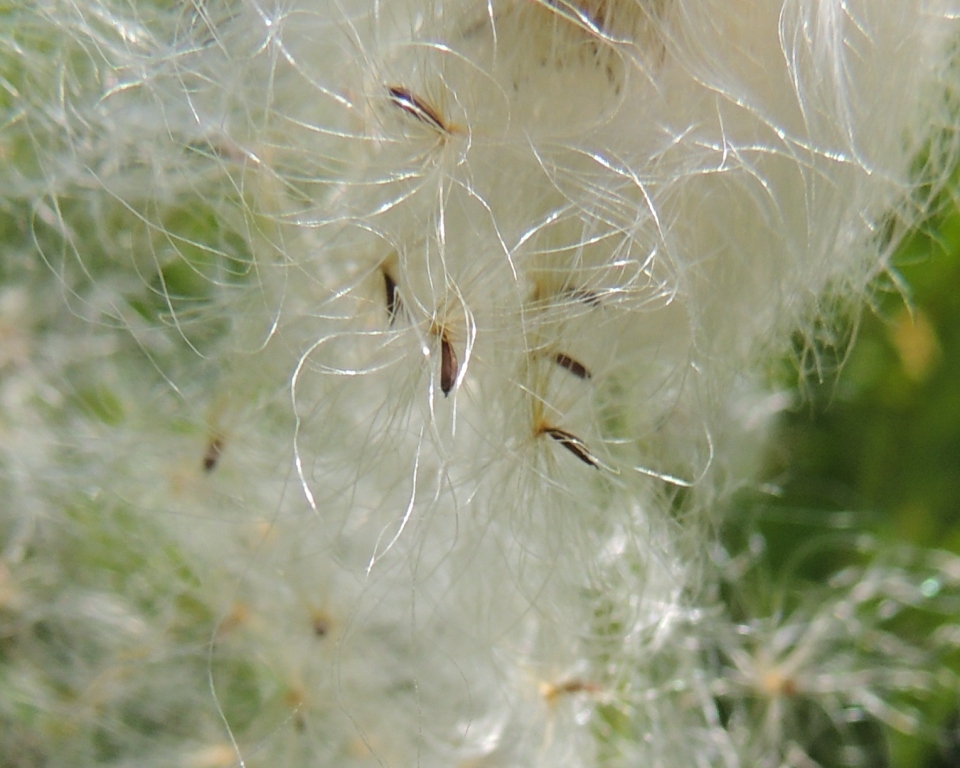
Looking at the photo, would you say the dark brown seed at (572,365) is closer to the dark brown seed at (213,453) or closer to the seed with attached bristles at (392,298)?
the seed with attached bristles at (392,298)

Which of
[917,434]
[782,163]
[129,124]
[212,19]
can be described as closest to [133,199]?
[129,124]

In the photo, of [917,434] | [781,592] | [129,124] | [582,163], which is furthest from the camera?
[917,434]

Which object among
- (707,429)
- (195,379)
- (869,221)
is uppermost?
(869,221)

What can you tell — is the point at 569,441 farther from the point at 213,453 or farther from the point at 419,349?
the point at 213,453

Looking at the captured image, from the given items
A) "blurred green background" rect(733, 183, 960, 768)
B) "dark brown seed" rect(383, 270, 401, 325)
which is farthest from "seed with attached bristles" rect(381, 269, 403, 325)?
"blurred green background" rect(733, 183, 960, 768)

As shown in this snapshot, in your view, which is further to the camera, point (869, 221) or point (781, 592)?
point (781, 592)

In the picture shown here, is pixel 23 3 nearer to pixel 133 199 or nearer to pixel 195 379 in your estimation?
pixel 133 199

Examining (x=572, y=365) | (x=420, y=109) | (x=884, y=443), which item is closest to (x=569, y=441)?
(x=572, y=365)

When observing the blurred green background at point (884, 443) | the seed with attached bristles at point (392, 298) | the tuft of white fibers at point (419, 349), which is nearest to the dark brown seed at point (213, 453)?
the tuft of white fibers at point (419, 349)
